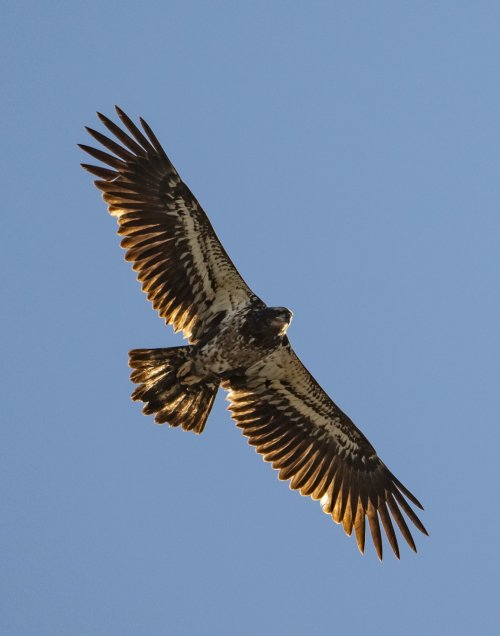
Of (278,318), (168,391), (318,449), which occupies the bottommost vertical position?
(168,391)

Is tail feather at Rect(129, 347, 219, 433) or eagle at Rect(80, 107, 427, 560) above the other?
eagle at Rect(80, 107, 427, 560)

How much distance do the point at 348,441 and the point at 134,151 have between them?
4.60 meters

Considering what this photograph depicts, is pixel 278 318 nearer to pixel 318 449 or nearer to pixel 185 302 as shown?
pixel 185 302

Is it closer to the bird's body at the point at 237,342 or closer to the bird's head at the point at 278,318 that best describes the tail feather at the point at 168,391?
the bird's body at the point at 237,342

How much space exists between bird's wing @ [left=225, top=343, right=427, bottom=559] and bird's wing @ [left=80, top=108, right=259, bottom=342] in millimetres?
1121

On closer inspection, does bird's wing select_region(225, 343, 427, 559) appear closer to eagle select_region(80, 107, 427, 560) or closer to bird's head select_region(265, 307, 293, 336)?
eagle select_region(80, 107, 427, 560)

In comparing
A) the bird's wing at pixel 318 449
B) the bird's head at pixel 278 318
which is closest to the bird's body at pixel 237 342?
the bird's head at pixel 278 318

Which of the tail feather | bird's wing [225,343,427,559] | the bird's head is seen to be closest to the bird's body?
the bird's head

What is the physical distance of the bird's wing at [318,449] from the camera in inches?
591

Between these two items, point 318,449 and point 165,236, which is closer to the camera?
point 165,236

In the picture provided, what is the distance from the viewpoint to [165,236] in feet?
46.8

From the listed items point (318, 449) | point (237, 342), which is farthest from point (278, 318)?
point (318, 449)

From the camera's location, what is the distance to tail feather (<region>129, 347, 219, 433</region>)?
1388 cm

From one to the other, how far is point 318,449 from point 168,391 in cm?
237
